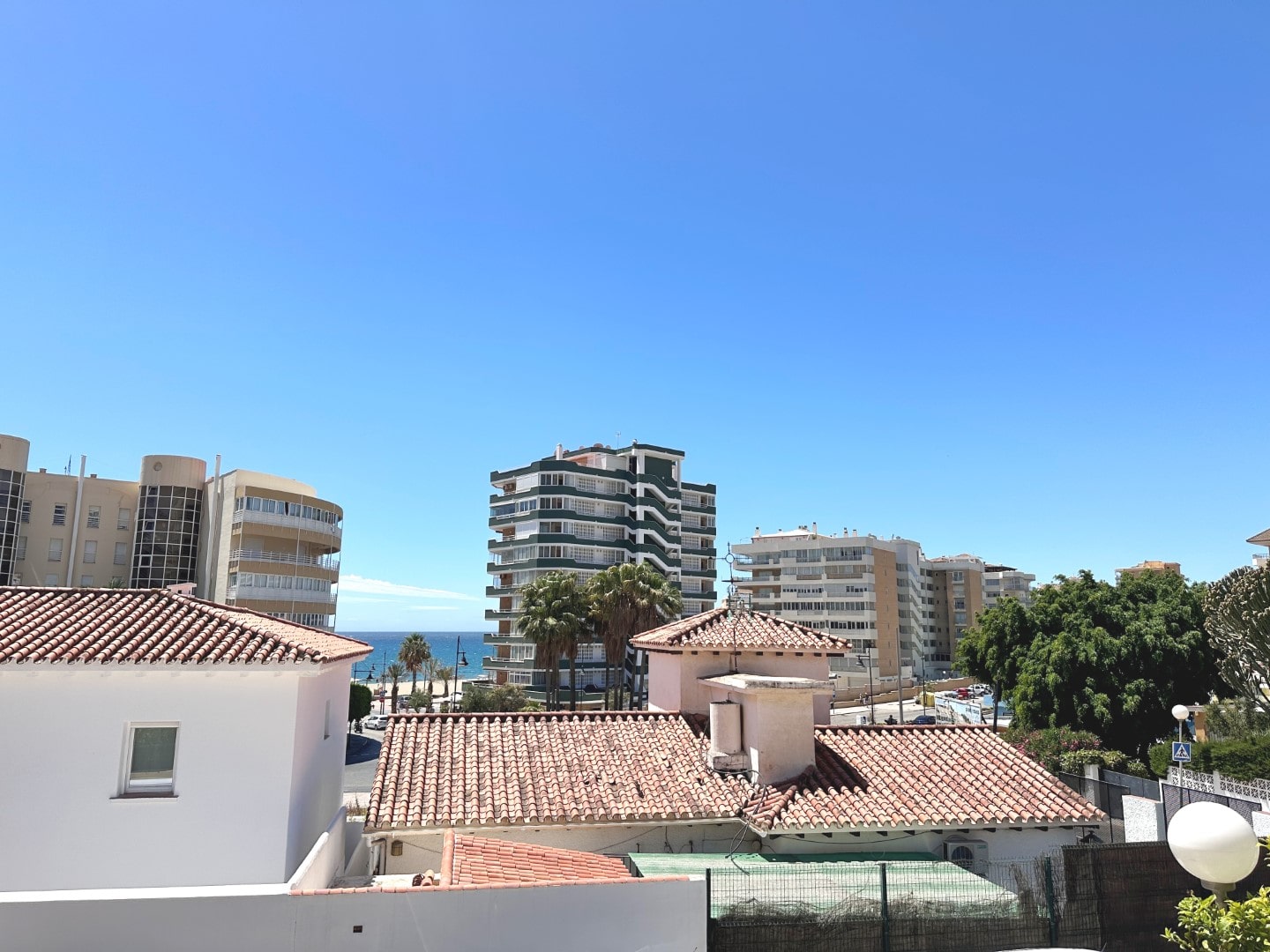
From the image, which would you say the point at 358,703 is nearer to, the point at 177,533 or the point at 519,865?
the point at 177,533

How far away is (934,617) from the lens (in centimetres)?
12631

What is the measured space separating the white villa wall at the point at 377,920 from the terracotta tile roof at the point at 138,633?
14.4 ft

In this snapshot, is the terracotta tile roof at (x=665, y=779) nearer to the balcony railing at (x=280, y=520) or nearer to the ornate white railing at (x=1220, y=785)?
the ornate white railing at (x=1220, y=785)

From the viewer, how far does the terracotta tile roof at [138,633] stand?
12547 millimetres

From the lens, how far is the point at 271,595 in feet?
195

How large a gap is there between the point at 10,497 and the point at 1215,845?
7708 cm

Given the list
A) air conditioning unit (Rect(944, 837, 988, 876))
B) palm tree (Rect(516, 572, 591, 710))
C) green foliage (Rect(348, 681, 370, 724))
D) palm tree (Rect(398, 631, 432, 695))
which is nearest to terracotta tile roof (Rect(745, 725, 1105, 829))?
air conditioning unit (Rect(944, 837, 988, 876))

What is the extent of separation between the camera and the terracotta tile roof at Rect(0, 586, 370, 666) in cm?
1255

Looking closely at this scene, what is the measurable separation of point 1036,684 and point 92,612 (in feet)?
130

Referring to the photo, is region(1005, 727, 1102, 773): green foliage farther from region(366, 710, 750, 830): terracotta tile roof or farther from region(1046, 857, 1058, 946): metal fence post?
region(1046, 857, 1058, 946): metal fence post

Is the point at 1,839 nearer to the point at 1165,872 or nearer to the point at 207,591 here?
the point at 1165,872

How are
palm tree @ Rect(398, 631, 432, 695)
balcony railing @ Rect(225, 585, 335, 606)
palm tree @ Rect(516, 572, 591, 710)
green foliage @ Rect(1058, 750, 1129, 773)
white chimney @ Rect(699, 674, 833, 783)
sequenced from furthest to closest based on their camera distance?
palm tree @ Rect(398, 631, 432, 695), balcony railing @ Rect(225, 585, 335, 606), palm tree @ Rect(516, 572, 591, 710), green foliage @ Rect(1058, 750, 1129, 773), white chimney @ Rect(699, 674, 833, 783)

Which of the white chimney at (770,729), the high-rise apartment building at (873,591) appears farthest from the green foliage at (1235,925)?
the high-rise apartment building at (873,591)

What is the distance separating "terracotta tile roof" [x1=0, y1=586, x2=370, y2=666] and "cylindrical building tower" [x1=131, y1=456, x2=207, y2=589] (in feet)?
185
